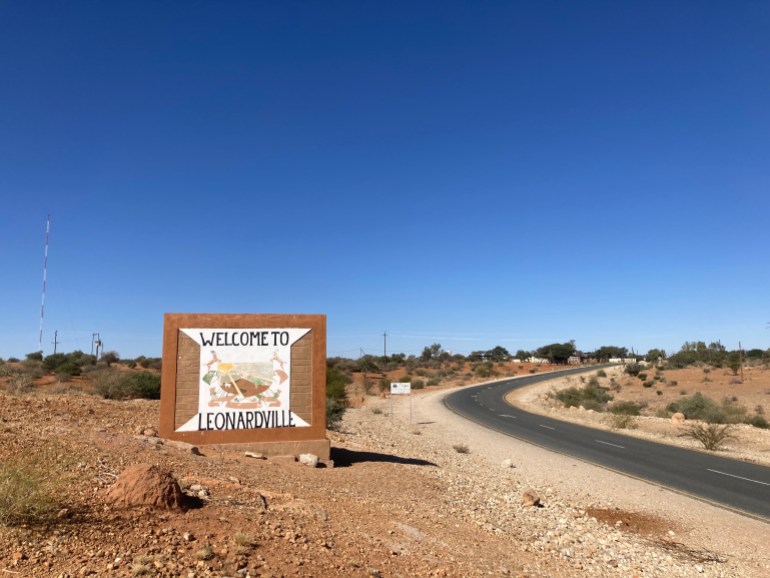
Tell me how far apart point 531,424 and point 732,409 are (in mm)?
14752

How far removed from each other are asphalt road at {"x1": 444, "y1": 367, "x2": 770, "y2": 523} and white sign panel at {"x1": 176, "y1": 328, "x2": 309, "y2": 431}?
465 inches

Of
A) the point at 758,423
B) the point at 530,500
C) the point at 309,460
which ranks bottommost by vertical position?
the point at 758,423

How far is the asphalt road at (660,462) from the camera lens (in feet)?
50.9

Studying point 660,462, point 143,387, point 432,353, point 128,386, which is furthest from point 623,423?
point 432,353

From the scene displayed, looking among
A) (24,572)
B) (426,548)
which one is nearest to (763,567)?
(426,548)

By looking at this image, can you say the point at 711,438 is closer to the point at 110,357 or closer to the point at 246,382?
the point at 246,382

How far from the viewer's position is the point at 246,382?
46.2 feet

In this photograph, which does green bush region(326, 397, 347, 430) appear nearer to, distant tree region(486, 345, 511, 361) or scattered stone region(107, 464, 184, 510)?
scattered stone region(107, 464, 184, 510)

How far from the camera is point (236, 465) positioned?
1169 centimetres

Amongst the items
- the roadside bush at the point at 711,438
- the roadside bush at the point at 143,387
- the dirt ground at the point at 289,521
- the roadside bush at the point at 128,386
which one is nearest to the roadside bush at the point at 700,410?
the roadside bush at the point at 711,438

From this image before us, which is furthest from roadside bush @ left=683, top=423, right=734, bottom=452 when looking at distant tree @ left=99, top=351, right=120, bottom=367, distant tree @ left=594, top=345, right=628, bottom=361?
distant tree @ left=594, top=345, right=628, bottom=361

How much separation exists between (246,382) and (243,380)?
9 cm

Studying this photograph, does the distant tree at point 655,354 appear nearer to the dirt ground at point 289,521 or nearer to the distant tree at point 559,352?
the distant tree at point 559,352

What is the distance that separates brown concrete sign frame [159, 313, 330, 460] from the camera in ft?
44.6
